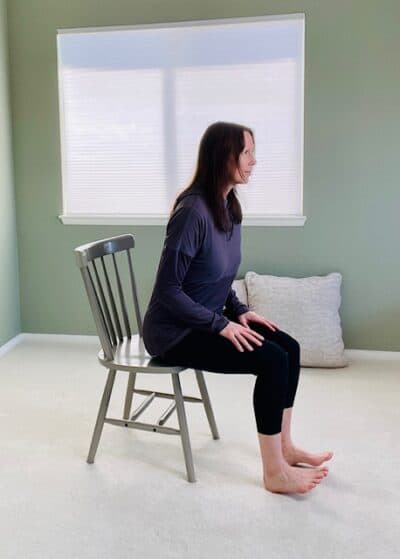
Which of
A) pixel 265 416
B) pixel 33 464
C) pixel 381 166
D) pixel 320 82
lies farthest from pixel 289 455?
pixel 320 82

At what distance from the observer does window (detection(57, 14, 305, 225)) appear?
3660 millimetres

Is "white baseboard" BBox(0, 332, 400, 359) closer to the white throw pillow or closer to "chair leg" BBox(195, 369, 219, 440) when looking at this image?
the white throw pillow

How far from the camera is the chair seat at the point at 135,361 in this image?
2318mm

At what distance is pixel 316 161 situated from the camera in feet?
12.0

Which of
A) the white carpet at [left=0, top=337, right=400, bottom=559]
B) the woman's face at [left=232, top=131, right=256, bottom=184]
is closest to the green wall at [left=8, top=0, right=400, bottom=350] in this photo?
the white carpet at [left=0, top=337, right=400, bottom=559]

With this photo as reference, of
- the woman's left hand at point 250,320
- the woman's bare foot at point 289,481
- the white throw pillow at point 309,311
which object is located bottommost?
the woman's bare foot at point 289,481

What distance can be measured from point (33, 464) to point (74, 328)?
1.65 m

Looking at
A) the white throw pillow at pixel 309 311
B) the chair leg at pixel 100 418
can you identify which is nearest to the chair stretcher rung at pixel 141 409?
the chair leg at pixel 100 418

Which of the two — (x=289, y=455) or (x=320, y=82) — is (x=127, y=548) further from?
(x=320, y=82)

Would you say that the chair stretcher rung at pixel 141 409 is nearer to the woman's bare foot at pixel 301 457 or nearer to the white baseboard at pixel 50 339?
the woman's bare foot at pixel 301 457

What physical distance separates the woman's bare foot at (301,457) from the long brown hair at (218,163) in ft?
2.70

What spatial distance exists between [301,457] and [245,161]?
1.05 meters

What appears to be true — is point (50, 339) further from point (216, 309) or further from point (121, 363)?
point (216, 309)

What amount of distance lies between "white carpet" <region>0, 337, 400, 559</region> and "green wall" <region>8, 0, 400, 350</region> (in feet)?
2.10
